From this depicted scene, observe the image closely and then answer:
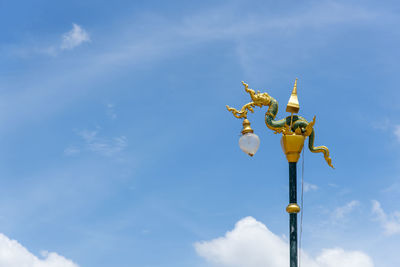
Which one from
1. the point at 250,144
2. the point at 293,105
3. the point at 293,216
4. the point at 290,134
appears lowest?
the point at 293,216

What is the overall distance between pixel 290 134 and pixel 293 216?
221cm

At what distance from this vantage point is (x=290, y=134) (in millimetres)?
16141

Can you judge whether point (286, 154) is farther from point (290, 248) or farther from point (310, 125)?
point (290, 248)

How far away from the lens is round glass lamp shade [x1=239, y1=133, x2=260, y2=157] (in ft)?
51.8

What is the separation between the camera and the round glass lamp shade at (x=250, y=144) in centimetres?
1580

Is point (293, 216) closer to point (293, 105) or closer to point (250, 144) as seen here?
point (250, 144)

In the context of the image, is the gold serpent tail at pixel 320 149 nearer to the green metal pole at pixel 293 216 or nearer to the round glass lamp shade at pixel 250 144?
the green metal pole at pixel 293 216

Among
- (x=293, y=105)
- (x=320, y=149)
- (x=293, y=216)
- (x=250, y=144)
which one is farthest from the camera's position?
(x=320, y=149)

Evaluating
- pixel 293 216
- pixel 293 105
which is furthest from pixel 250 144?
pixel 293 216

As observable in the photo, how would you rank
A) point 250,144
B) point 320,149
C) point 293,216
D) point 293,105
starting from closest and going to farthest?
point 293,216
point 250,144
point 293,105
point 320,149

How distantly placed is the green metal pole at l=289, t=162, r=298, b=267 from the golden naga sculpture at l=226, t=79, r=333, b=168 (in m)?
0.90

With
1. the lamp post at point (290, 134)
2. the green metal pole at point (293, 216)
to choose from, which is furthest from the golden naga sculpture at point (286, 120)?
the green metal pole at point (293, 216)

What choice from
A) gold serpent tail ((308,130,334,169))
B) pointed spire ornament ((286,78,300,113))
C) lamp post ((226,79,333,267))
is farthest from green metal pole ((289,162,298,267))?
pointed spire ornament ((286,78,300,113))

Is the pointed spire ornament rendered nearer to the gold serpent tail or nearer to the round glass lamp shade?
the gold serpent tail
